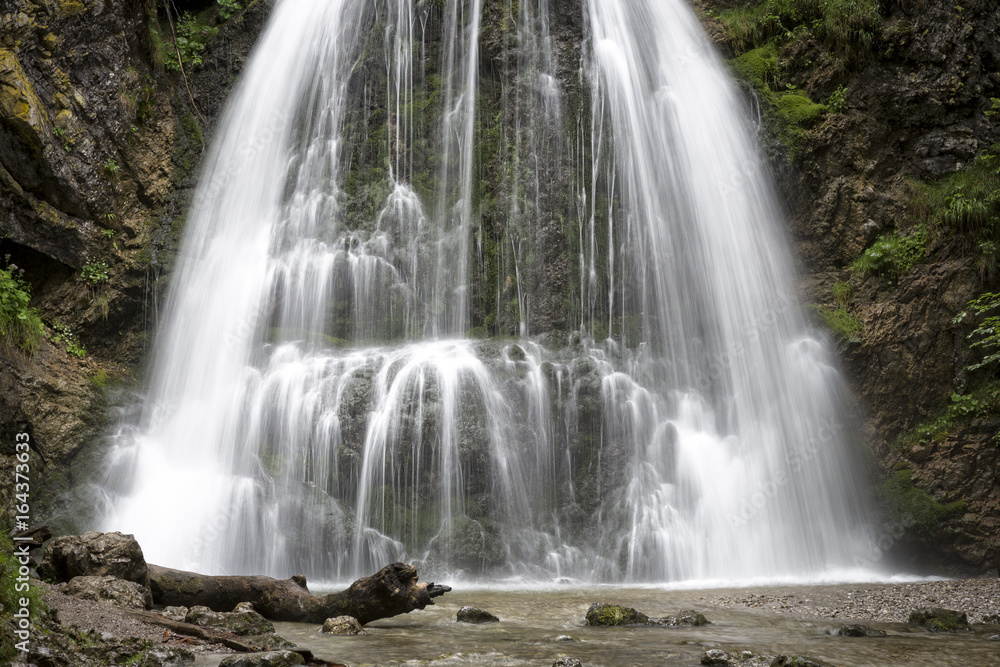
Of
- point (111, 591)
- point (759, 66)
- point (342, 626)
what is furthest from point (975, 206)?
point (111, 591)

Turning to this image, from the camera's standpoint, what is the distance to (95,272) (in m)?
13.9

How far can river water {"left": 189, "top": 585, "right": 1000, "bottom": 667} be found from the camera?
5039 mm

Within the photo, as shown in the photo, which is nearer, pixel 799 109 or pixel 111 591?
pixel 111 591

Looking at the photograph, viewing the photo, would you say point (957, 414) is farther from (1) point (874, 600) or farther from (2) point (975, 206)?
(1) point (874, 600)

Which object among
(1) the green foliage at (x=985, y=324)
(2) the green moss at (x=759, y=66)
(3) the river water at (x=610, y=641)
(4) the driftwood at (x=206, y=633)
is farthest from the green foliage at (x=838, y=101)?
(4) the driftwood at (x=206, y=633)

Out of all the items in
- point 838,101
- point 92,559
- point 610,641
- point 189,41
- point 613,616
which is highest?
point 189,41

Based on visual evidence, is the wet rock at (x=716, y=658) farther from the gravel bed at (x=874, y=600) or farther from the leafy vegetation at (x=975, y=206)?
the leafy vegetation at (x=975, y=206)

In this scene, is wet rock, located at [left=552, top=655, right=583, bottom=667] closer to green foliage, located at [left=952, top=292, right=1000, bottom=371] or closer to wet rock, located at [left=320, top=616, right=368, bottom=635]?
wet rock, located at [left=320, top=616, right=368, bottom=635]

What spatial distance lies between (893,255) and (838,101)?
12.5ft

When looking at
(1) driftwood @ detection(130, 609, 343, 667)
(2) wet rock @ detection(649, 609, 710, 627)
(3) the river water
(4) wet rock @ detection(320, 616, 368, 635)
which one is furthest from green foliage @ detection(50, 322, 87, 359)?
(2) wet rock @ detection(649, 609, 710, 627)

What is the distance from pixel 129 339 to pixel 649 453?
34.4 feet

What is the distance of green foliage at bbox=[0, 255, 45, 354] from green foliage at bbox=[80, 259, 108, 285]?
175cm

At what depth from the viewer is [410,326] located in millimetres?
14742

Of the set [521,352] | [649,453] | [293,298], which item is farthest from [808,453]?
[293,298]
